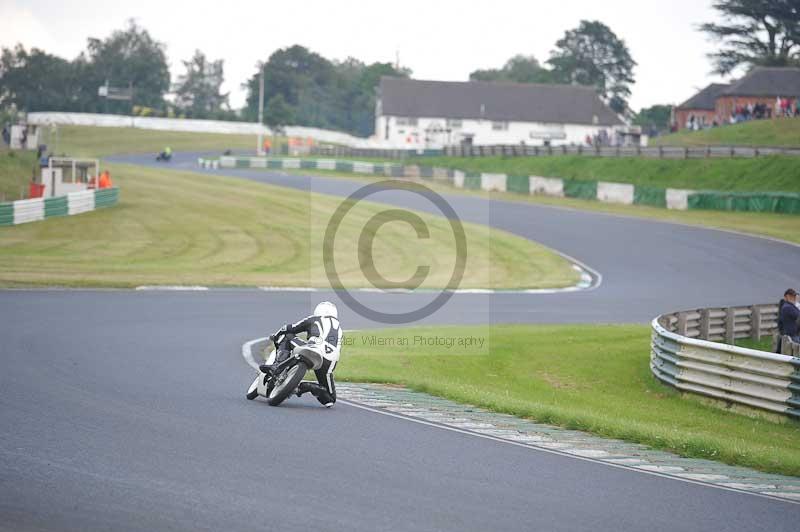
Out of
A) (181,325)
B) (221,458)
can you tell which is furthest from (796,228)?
(221,458)

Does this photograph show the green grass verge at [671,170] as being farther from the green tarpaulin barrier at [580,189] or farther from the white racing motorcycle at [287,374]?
the white racing motorcycle at [287,374]

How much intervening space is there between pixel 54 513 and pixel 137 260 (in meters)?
26.4

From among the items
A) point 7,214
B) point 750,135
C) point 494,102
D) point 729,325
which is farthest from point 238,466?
point 494,102

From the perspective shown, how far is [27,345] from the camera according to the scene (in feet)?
52.5

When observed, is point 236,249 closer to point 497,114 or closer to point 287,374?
point 287,374

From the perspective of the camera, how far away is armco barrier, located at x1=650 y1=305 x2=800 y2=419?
47.1 ft

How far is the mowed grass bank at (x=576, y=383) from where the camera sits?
11773mm

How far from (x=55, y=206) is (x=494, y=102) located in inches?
3003

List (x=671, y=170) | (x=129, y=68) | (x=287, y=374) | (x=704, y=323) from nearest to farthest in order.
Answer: (x=287, y=374)
(x=704, y=323)
(x=671, y=170)
(x=129, y=68)

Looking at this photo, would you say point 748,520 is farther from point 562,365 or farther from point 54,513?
point 562,365

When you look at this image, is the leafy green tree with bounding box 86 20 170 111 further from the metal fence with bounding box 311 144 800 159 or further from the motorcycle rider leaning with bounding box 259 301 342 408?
the motorcycle rider leaning with bounding box 259 301 342 408

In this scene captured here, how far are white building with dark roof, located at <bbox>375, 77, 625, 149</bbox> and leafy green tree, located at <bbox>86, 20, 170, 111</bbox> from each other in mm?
48106

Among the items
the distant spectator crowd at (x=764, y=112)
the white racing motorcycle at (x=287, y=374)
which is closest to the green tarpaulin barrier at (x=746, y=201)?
the distant spectator crowd at (x=764, y=112)

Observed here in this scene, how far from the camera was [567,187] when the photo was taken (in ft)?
200
